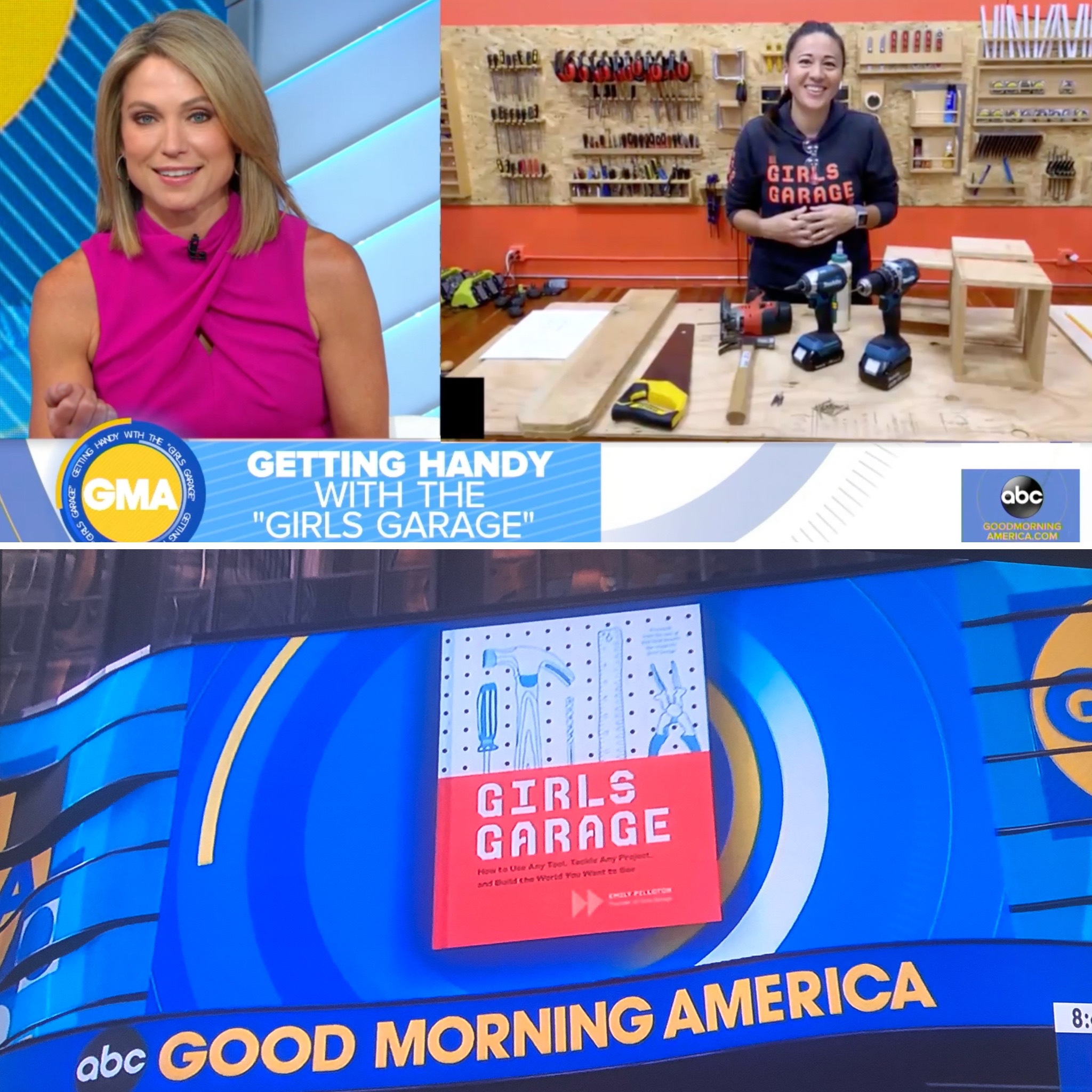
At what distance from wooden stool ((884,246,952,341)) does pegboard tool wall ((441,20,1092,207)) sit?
83mm

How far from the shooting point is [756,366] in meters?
1.36

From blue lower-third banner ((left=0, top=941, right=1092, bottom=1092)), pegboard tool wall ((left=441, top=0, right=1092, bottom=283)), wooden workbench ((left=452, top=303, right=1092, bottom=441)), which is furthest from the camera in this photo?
pegboard tool wall ((left=441, top=0, right=1092, bottom=283))

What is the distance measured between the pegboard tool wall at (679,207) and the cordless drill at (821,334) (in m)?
0.14

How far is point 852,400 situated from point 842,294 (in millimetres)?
189

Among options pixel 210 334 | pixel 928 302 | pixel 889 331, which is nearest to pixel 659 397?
pixel 889 331

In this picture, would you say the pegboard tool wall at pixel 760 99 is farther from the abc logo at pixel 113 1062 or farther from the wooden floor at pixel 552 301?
the abc logo at pixel 113 1062

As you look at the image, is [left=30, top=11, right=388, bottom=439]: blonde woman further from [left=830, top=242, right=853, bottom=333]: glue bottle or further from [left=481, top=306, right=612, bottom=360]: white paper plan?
[left=830, top=242, right=853, bottom=333]: glue bottle

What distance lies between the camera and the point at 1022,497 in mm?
1223

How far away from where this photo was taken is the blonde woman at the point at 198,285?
111 centimetres

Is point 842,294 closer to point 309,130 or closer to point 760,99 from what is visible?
point 760,99

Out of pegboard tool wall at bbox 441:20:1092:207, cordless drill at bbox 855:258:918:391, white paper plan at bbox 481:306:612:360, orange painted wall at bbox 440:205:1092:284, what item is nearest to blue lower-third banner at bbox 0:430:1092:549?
cordless drill at bbox 855:258:918:391

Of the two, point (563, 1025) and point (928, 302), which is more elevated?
point (928, 302)

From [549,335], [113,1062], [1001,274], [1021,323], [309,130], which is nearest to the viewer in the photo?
[113,1062]

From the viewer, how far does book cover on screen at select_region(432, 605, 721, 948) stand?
114cm
